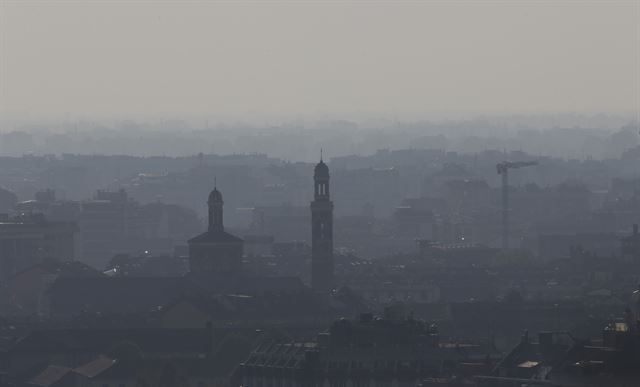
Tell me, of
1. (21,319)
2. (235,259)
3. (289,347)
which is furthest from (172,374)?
(235,259)

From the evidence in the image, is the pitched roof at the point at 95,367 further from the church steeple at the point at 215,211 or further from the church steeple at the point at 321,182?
the church steeple at the point at 215,211

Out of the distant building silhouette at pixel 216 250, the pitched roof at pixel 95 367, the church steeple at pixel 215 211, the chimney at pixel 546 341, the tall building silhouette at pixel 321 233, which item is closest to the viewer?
the chimney at pixel 546 341

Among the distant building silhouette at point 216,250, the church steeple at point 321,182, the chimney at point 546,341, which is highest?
the church steeple at point 321,182

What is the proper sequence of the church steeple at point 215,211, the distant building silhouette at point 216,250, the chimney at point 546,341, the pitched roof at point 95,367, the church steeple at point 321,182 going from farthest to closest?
the church steeple at point 215,211 < the distant building silhouette at point 216,250 < the church steeple at point 321,182 < the pitched roof at point 95,367 < the chimney at point 546,341

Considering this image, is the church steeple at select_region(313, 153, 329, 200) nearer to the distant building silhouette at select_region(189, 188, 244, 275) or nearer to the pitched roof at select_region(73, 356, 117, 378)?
the distant building silhouette at select_region(189, 188, 244, 275)

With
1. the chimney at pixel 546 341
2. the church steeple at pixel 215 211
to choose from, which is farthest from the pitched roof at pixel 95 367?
the church steeple at pixel 215 211

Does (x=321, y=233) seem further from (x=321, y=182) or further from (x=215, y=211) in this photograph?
(x=215, y=211)

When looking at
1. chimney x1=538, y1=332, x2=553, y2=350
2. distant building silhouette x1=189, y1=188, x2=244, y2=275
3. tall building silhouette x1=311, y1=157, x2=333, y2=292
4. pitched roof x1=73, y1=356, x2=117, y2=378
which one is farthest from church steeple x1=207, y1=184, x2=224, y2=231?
chimney x1=538, y1=332, x2=553, y2=350

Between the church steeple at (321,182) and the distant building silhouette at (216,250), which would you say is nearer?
the church steeple at (321,182)
